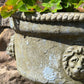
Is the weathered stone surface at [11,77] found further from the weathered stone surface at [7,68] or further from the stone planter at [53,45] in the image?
the stone planter at [53,45]

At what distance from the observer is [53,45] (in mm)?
1081

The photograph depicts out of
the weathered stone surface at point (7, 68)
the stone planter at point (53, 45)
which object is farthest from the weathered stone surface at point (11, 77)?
the stone planter at point (53, 45)

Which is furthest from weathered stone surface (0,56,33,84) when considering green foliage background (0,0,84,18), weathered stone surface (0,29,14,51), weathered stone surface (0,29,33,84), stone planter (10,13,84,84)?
green foliage background (0,0,84,18)

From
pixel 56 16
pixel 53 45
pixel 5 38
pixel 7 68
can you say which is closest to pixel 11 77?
pixel 7 68

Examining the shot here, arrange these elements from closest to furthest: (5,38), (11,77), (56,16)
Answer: (56,16), (11,77), (5,38)

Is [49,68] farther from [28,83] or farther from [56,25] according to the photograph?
[28,83]

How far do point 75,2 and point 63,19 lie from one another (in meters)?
0.23

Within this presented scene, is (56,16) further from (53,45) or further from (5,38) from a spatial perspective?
(5,38)

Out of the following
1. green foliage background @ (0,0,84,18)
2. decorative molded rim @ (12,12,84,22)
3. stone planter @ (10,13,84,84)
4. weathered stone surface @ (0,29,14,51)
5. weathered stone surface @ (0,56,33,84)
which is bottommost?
weathered stone surface @ (0,56,33,84)

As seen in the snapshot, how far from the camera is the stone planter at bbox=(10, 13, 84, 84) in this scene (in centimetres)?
102

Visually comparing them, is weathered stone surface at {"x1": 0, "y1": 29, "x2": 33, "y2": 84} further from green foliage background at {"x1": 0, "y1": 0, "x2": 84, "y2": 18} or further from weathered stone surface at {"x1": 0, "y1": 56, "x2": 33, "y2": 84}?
green foliage background at {"x1": 0, "y1": 0, "x2": 84, "y2": 18}

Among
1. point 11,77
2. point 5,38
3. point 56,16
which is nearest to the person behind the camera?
point 56,16

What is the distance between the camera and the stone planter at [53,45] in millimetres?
1020

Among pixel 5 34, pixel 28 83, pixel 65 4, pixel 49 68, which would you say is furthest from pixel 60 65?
pixel 5 34
